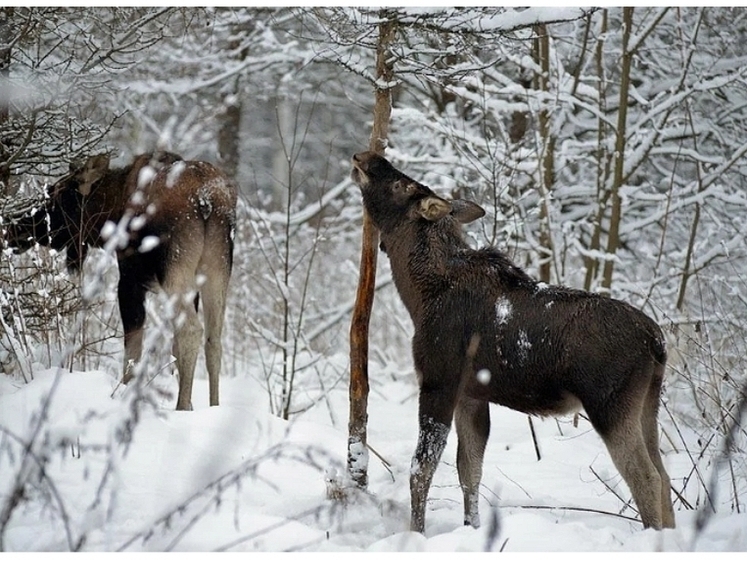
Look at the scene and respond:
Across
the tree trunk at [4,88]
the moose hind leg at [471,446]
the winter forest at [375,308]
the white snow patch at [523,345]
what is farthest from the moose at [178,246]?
the white snow patch at [523,345]

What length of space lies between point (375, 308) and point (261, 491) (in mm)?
6784

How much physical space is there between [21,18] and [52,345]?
225 cm

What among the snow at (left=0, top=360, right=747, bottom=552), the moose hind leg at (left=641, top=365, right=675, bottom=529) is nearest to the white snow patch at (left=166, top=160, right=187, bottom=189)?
the snow at (left=0, top=360, right=747, bottom=552)

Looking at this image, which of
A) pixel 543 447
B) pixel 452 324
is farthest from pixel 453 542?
pixel 543 447

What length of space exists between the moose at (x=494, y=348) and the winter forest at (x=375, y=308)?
10.7 inches

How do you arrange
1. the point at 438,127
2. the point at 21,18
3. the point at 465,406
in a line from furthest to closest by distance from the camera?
the point at 438,127 < the point at 21,18 < the point at 465,406

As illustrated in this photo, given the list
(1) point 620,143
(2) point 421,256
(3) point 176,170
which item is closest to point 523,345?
(2) point 421,256

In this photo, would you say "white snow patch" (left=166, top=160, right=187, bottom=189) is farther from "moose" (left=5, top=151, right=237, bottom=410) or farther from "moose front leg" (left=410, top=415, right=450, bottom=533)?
"moose front leg" (left=410, top=415, right=450, bottom=533)

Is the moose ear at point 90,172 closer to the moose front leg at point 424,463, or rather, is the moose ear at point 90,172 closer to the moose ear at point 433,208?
the moose ear at point 433,208

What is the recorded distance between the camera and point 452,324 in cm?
473

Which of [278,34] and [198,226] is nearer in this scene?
[198,226]

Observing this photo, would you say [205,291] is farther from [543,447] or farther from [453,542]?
[453,542]

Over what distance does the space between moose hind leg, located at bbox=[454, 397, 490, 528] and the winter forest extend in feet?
0.56

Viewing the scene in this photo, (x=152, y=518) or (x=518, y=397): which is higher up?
(x=518, y=397)
